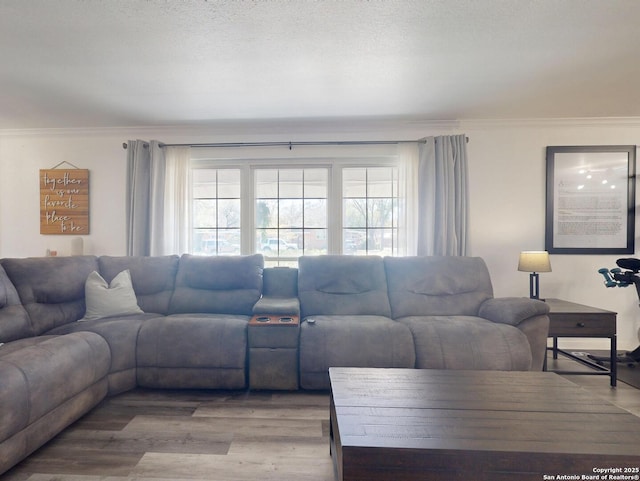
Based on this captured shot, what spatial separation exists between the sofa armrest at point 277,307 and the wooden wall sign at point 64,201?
2.43m

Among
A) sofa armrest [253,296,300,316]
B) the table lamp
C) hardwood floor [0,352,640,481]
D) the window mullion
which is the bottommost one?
hardwood floor [0,352,640,481]

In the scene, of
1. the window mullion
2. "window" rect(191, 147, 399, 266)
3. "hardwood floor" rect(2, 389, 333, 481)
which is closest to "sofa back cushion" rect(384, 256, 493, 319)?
"window" rect(191, 147, 399, 266)

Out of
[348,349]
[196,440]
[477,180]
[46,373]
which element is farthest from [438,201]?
[46,373]

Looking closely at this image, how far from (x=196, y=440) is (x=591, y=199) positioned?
4.11 metres

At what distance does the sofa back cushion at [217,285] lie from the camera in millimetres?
2820

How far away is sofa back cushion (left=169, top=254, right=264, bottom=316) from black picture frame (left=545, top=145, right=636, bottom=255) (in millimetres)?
3107

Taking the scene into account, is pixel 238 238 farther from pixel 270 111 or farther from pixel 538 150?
pixel 538 150

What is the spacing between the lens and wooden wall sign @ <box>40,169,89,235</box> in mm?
3559

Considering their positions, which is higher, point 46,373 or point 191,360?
point 46,373

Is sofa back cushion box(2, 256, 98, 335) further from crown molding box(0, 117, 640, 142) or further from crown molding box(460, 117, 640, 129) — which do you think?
crown molding box(460, 117, 640, 129)

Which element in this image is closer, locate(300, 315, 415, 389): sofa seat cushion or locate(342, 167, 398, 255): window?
locate(300, 315, 415, 389): sofa seat cushion

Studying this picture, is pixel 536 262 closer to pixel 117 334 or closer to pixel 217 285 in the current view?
pixel 217 285

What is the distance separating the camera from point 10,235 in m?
3.62

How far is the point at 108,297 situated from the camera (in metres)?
2.64
